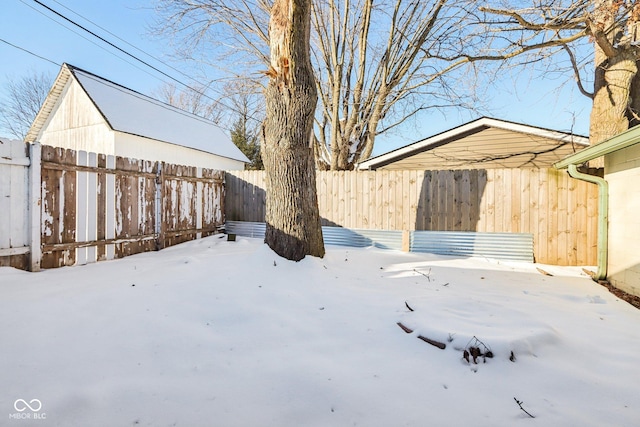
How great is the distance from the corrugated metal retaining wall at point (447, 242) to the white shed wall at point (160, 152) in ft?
30.9

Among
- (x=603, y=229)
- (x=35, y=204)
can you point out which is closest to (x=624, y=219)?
(x=603, y=229)

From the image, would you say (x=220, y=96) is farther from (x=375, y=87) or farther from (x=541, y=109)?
(x=541, y=109)

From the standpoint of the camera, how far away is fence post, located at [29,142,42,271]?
370cm

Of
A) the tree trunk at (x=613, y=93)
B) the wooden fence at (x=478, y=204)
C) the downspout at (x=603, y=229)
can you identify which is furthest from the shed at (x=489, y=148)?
the downspout at (x=603, y=229)

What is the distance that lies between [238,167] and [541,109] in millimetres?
15286

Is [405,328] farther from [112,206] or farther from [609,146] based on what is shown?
[112,206]

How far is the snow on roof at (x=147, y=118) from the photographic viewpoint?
11773 mm

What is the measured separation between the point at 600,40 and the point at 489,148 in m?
3.05

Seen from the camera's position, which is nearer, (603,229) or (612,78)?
(603,229)

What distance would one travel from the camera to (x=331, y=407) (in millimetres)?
1388

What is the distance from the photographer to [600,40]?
16.4ft

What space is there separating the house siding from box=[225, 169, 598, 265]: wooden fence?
0.95 meters

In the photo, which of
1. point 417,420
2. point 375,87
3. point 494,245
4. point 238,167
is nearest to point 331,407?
point 417,420

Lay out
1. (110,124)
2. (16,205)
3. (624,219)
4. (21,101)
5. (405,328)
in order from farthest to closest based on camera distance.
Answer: (21,101) → (110,124) → (624,219) → (16,205) → (405,328)
